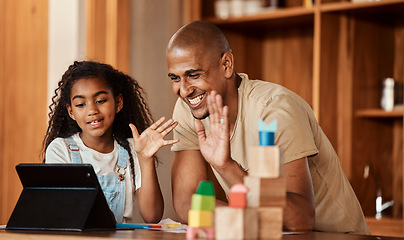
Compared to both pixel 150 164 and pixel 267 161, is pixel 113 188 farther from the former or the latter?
pixel 267 161

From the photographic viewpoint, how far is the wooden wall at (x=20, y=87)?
11.0 feet

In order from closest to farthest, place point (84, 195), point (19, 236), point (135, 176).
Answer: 1. point (19, 236)
2. point (84, 195)
3. point (135, 176)

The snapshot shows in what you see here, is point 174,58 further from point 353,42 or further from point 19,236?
point 353,42

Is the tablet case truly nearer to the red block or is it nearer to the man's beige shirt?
the red block

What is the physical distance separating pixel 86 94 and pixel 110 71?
179mm

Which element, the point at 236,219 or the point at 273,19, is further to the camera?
the point at 273,19

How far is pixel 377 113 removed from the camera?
10.8 feet

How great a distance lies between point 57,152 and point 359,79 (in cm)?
195

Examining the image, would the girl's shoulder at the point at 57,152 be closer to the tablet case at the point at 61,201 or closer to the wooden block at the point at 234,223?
the tablet case at the point at 61,201

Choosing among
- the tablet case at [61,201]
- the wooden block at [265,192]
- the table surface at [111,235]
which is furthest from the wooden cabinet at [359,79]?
the wooden block at [265,192]

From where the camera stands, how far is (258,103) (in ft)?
6.57

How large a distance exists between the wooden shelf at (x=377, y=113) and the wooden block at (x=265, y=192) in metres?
2.23

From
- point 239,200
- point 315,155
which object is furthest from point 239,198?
point 315,155

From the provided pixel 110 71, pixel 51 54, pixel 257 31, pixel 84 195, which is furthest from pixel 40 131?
pixel 84 195
